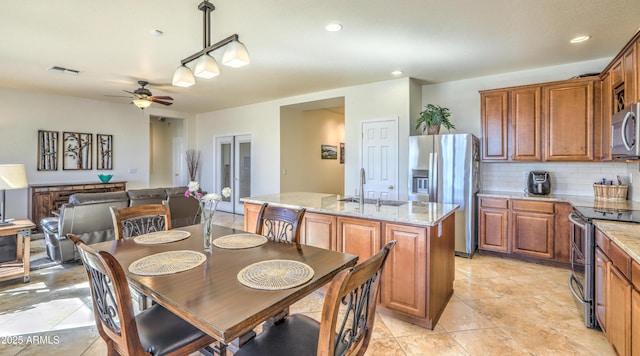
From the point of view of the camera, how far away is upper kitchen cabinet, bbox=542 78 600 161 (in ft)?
11.8

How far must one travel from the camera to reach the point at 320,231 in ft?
9.34

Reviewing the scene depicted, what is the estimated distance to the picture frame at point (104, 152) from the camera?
258 inches

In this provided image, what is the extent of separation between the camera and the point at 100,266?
47.0 inches

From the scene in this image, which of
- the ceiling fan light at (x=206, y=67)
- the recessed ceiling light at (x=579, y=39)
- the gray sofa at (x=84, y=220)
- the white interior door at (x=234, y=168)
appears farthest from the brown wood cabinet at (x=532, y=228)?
the white interior door at (x=234, y=168)

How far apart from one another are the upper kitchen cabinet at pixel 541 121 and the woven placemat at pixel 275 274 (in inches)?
151

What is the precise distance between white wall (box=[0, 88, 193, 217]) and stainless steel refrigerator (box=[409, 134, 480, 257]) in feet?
20.8

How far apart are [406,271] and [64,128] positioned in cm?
717

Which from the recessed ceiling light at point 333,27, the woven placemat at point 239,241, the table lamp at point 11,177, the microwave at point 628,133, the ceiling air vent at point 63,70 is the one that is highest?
the ceiling air vent at point 63,70

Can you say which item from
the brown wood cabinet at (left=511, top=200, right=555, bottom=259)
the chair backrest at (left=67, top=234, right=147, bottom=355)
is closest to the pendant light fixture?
the chair backrest at (left=67, top=234, right=147, bottom=355)

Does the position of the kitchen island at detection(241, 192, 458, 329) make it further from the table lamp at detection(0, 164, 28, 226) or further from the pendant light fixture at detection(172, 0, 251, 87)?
the table lamp at detection(0, 164, 28, 226)

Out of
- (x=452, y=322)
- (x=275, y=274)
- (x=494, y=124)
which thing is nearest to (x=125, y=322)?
(x=275, y=274)

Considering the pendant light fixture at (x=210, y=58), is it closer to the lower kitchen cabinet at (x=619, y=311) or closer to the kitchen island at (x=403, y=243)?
the kitchen island at (x=403, y=243)

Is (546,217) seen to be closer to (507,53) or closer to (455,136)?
(455,136)

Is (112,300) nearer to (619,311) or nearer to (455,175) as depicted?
(619,311)
